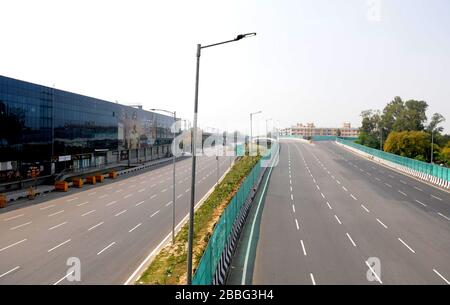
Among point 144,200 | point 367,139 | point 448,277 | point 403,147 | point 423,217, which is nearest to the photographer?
point 448,277

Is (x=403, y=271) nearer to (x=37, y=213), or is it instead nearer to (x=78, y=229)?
(x=78, y=229)

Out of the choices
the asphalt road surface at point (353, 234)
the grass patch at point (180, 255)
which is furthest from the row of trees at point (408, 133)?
the grass patch at point (180, 255)

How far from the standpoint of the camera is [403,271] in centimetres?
1712

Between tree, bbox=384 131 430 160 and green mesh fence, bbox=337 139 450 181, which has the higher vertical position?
tree, bbox=384 131 430 160

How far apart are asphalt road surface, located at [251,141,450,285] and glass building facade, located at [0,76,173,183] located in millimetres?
31080

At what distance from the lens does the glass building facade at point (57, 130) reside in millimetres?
38812

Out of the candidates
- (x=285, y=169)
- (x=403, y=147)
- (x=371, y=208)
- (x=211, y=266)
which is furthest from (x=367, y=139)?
(x=211, y=266)

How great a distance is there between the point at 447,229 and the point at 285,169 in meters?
35.3

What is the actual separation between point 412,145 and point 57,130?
78254 mm

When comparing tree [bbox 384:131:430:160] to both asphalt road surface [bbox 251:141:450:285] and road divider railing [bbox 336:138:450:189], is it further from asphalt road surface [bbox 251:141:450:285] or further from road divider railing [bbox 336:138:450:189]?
asphalt road surface [bbox 251:141:450:285]

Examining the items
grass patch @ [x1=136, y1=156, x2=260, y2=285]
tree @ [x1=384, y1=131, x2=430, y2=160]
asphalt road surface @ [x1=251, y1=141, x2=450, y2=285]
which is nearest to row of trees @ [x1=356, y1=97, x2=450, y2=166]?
tree @ [x1=384, y1=131, x2=430, y2=160]

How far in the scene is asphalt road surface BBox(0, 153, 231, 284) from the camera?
17156 mm

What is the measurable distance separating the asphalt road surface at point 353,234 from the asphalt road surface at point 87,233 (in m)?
7.98

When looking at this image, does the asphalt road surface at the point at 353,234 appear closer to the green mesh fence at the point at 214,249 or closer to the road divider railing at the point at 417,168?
the green mesh fence at the point at 214,249
